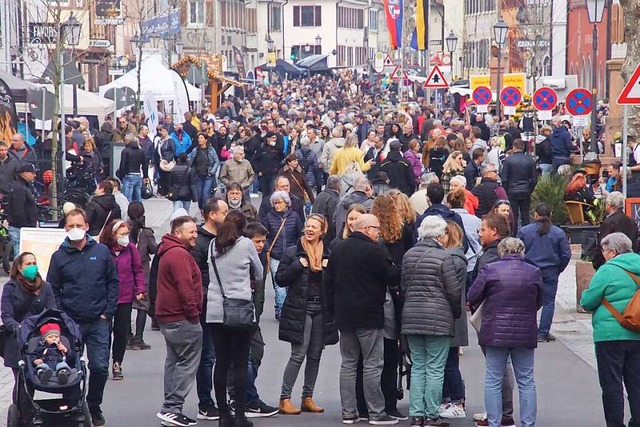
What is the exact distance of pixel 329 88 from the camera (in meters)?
94.6

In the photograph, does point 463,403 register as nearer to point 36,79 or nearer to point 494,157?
point 494,157

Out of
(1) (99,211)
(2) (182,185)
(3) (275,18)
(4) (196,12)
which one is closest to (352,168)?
(2) (182,185)

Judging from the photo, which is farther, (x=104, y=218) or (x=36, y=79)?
(x=36, y=79)

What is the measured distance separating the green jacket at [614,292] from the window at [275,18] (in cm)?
Answer: 12784

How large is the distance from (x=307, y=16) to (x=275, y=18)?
990 centimetres

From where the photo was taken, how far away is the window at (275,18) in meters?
139

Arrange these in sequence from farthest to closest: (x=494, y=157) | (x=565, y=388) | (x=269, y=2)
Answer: (x=269, y=2), (x=494, y=157), (x=565, y=388)

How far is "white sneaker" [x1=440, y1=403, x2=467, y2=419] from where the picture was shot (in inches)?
448

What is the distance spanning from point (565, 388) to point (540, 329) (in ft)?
8.18

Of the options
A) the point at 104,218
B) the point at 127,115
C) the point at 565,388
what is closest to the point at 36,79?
the point at 127,115

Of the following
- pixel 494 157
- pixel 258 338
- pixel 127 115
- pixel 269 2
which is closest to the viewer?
pixel 258 338

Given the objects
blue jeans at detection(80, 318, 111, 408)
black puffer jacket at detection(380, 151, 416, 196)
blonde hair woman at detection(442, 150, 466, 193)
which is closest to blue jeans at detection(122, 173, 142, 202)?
black puffer jacket at detection(380, 151, 416, 196)

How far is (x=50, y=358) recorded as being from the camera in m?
9.86

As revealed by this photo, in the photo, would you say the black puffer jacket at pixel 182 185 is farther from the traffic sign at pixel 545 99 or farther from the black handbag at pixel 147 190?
the traffic sign at pixel 545 99
